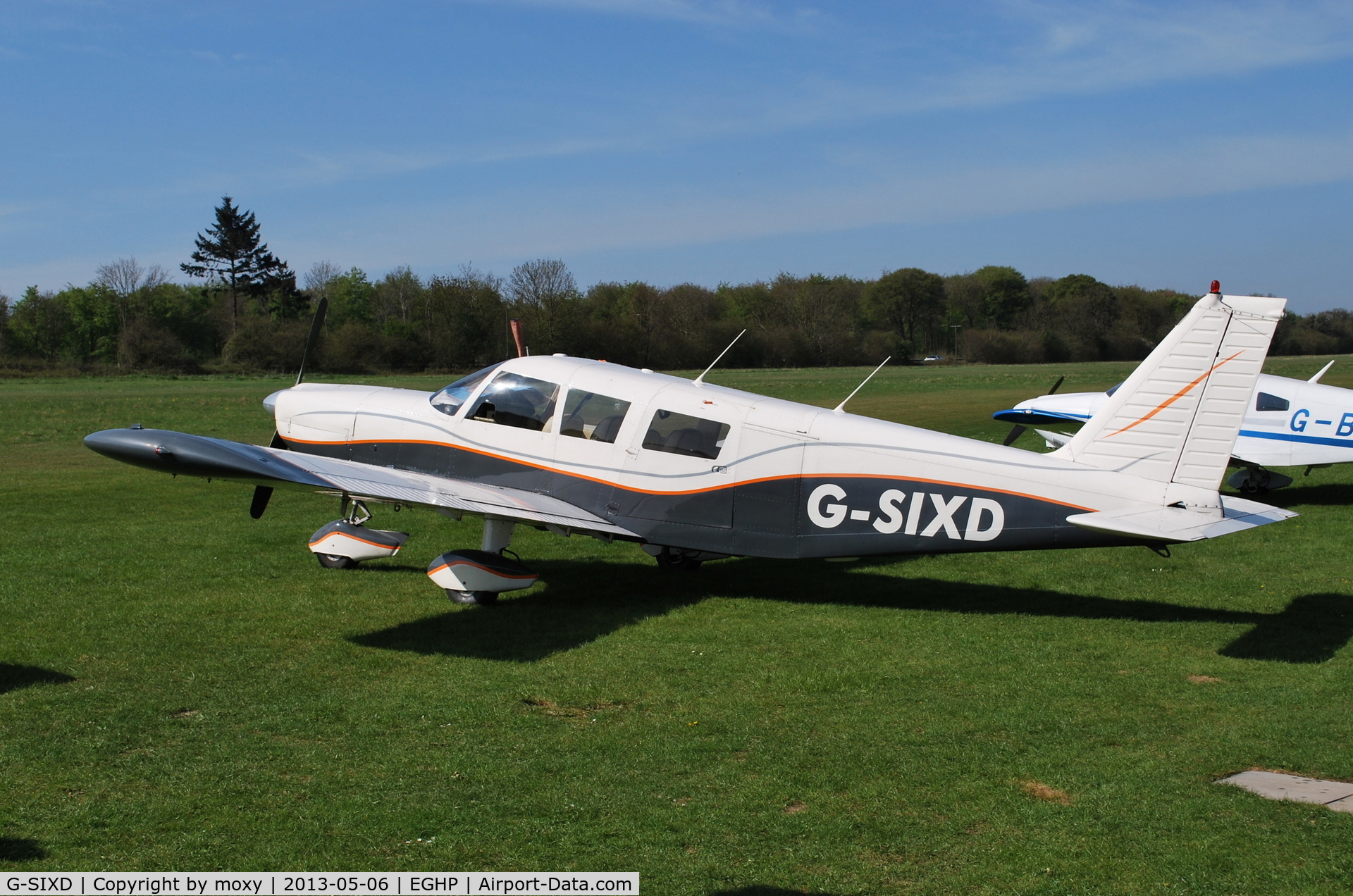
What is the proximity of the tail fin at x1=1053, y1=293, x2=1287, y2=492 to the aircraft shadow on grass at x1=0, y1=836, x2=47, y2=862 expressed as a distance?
7.04 metres

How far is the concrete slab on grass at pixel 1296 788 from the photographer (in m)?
4.60

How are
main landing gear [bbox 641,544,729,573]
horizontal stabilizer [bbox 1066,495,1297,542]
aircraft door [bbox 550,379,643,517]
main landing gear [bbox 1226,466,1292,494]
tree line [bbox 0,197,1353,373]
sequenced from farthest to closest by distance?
tree line [bbox 0,197,1353,373] < main landing gear [bbox 1226,466,1292,494] < main landing gear [bbox 641,544,729,573] < aircraft door [bbox 550,379,643,517] < horizontal stabilizer [bbox 1066,495,1297,542]

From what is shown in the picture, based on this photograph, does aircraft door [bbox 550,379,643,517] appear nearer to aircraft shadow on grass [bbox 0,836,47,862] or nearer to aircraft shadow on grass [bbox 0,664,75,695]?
aircraft shadow on grass [bbox 0,664,75,695]

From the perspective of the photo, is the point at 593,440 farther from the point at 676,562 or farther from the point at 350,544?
the point at 350,544

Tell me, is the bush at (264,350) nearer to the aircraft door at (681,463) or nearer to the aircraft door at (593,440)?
the aircraft door at (593,440)

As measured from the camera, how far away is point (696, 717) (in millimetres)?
5910

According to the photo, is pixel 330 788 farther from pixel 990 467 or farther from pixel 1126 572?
pixel 1126 572

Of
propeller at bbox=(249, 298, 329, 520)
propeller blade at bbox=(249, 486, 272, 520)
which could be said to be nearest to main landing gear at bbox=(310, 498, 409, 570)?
propeller at bbox=(249, 298, 329, 520)

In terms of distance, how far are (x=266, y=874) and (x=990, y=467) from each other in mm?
5854

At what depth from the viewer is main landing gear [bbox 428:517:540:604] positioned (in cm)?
835

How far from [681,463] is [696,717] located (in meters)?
3.06

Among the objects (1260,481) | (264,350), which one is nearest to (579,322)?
(264,350)

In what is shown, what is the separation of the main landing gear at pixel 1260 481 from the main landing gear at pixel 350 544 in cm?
1261

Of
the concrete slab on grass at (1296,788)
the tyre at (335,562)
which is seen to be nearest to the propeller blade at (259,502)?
the tyre at (335,562)
